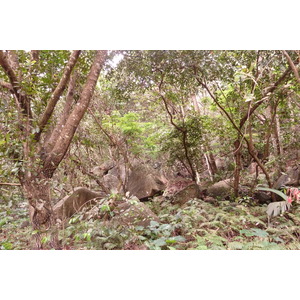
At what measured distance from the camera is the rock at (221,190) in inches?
185

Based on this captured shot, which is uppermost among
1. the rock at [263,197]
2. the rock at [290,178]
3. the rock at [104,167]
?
the rock at [104,167]

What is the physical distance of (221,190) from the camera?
15.9ft

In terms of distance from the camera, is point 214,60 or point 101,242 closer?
point 101,242

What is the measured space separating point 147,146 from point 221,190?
2.04 meters

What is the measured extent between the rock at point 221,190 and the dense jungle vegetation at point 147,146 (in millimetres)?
24

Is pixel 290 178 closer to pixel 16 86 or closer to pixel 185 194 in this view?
pixel 185 194

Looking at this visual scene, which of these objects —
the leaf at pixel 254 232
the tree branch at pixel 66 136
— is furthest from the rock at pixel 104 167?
the leaf at pixel 254 232

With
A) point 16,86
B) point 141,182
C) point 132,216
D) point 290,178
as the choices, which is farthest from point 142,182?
point 16,86

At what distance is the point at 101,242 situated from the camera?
240cm

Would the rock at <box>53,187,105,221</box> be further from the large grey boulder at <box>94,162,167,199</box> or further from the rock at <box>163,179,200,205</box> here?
the rock at <box>163,179,200,205</box>

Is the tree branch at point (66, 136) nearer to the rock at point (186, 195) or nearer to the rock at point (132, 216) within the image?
the rock at point (132, 216)
